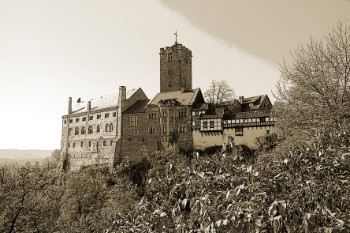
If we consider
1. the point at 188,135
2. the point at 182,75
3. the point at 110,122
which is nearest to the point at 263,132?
the point at 188,135

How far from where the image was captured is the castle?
143 feet

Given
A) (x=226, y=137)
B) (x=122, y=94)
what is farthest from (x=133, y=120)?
(x=226, y=137)

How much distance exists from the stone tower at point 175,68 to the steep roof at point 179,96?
3.67m

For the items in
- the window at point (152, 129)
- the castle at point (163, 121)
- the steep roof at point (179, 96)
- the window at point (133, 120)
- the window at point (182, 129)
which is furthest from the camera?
the window at point (133, 120)

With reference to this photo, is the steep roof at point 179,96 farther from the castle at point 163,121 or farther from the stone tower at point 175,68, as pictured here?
the stone tower at point 175,68

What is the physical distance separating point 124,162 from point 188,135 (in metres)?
12.4

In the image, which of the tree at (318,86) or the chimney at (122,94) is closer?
the tree at (318,86)

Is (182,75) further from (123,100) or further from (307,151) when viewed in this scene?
(307,151)

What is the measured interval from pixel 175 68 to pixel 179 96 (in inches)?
358

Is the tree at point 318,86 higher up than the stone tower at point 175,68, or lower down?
lower down

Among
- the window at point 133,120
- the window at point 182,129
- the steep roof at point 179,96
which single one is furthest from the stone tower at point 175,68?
the window at point 182,129

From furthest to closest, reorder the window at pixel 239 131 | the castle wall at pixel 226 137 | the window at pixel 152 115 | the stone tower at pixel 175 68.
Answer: the stone tower at pixel 175 68 → the window at pixel 152 115 → the window at pixel 239 131 → the castle wall at pixel 226 137

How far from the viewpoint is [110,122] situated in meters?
53.9

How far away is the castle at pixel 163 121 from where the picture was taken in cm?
4362
